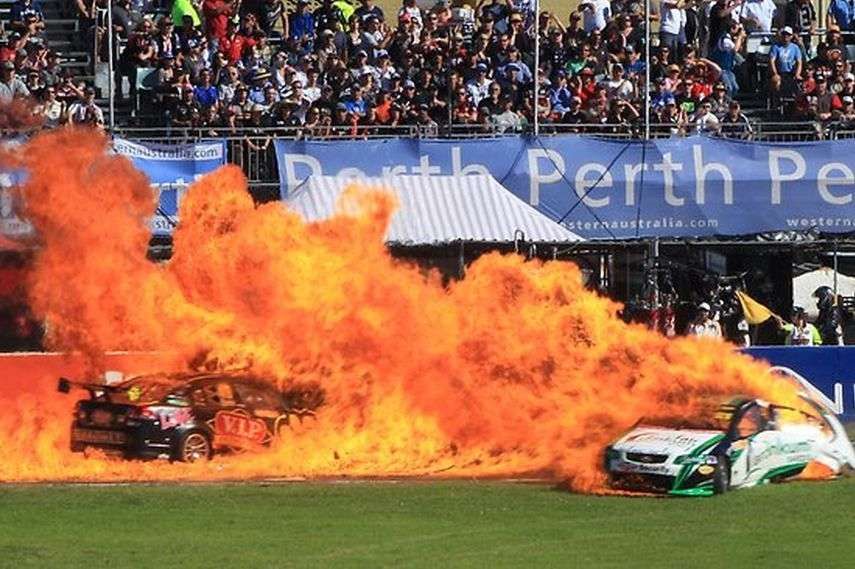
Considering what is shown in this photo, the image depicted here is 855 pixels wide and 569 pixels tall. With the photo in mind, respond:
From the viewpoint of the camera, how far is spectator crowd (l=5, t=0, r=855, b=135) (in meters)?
30.5

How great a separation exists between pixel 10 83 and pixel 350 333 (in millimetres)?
8851

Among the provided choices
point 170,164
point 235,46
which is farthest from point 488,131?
point 170,164

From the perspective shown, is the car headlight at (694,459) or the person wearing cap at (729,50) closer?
the car headlight at (694,459)

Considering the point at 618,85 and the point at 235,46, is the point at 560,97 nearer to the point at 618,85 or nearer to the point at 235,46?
the point at 618,85

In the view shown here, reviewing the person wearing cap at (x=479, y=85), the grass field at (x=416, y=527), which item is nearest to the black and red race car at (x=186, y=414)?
the grass field at (x=416, y=527)

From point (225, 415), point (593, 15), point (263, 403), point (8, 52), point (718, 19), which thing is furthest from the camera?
point (593, 15)

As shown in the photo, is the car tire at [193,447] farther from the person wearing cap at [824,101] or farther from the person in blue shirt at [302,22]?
the person wearing cap at [824,101]

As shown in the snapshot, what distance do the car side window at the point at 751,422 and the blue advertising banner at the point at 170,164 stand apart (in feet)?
32.6

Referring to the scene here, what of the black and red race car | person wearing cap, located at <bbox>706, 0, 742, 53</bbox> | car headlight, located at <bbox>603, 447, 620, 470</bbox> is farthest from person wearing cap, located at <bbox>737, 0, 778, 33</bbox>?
car headlight, located at <bbox>603, 447, 620, 470</bbox>

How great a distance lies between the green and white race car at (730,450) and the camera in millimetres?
20875

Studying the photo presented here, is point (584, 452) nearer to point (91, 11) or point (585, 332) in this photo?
point (585, 332)

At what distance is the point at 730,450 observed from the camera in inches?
831

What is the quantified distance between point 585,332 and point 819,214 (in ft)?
28.0

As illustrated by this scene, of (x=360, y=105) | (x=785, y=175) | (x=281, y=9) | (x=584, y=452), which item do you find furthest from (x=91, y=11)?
(x=584, y=452)
